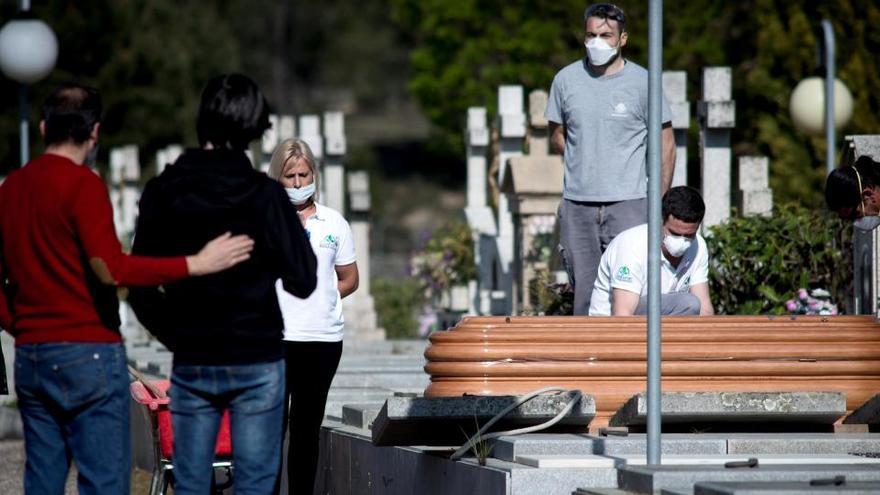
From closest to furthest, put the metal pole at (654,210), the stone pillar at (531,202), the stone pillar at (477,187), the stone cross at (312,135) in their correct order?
the metal pole at (654,210)
the stone pillar at (531,202)
the stone pillar at (477,187)
the stone cross at (312,135)

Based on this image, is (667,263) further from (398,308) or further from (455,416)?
(398,308)

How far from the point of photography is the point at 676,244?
30.0 ft

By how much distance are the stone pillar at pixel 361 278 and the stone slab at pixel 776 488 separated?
12053 mm

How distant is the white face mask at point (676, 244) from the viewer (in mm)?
9109

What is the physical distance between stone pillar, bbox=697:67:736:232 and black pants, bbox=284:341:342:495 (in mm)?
5388

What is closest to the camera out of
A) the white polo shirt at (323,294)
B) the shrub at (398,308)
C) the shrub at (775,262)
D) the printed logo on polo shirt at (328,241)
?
the white polo shirt at (323,294)

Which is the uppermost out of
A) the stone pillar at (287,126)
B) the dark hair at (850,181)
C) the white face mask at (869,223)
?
the stone pillar at (287,126)

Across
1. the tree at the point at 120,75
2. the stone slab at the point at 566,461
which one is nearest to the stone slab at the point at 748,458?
the stone slab at the point at 566,461

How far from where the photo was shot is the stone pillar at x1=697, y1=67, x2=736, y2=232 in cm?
1332

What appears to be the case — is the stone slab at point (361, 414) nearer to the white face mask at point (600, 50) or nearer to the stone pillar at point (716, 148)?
the white face mask at point (600, 50)

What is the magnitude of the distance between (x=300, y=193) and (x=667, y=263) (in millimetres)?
1866

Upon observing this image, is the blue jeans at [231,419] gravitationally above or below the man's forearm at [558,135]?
below

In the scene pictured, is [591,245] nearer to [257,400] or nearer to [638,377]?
[638,377]

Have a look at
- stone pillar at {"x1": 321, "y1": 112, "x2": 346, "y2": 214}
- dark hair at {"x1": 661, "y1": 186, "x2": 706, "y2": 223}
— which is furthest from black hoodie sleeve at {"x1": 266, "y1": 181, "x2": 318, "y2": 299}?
stone pillar at {"x1": 321, "y1": 112, "x2": 346, "y2": 214}
